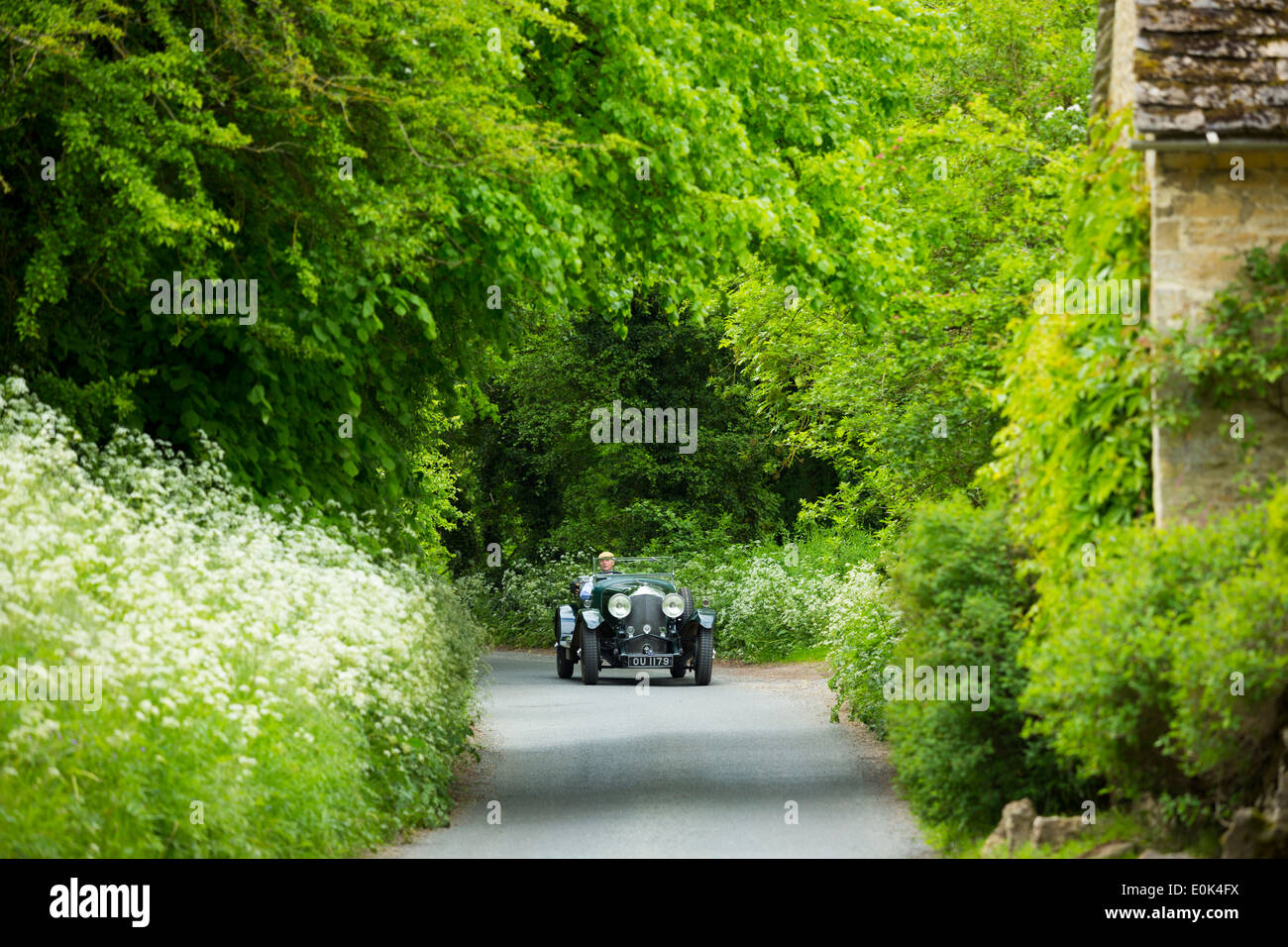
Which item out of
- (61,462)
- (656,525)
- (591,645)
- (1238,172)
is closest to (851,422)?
(591,645)

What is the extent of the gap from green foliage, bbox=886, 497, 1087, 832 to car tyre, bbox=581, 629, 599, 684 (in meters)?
13.5

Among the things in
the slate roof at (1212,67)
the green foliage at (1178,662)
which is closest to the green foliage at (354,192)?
the slate roof at (1212,67)

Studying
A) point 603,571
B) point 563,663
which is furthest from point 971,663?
point 603,571

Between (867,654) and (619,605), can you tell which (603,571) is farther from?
(867,654)

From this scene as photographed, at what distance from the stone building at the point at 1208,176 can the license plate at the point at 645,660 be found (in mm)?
15365

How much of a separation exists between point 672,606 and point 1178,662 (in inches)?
657

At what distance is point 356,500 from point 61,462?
4.35m

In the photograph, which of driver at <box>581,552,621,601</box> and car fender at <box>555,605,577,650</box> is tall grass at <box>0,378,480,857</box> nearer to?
driver at <box>581,552,621,601</box>

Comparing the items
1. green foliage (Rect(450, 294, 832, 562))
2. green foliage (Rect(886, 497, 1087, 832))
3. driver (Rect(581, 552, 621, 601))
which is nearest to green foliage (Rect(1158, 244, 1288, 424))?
green foliage (Rect(886, 497, 1087, 832))

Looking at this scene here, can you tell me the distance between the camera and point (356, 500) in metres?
13.8

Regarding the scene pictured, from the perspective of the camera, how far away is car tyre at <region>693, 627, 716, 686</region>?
77.8ft

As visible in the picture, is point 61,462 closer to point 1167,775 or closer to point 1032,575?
point 1032,575

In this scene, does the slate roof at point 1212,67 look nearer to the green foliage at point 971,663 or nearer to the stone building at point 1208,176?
the stone building at point 1208,176

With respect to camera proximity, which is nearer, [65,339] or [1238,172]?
[1238,172]
